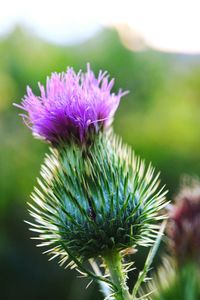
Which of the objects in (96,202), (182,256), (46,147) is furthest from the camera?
(46,147)

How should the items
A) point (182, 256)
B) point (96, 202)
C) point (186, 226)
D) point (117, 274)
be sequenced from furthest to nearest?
1. point (186, 226)
2. point (182, 256)
3. point (96, 202)
4. point (117, 274)

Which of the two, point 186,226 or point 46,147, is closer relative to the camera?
point 186,226

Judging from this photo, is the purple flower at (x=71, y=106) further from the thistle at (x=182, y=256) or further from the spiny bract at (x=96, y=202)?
the thistle at (x=182, y=256)

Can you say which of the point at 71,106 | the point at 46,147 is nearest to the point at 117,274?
the point at 71,106

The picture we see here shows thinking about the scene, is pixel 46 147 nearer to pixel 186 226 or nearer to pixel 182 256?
pixel 186 226

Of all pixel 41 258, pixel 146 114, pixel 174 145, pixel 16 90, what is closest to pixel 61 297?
pixel 41 258

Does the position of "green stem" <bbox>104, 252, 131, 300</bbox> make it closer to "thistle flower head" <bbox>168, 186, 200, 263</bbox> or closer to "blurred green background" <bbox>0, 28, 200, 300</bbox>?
"thistle flower head" <bbox>168, 186, 200, 263</bbox>

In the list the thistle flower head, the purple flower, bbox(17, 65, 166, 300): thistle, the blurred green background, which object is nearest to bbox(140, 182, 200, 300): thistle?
the thistle flower head

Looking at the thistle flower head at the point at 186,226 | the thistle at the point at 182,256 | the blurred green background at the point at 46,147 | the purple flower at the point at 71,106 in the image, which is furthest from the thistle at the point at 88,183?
the blurred green background at the point at 46,147
